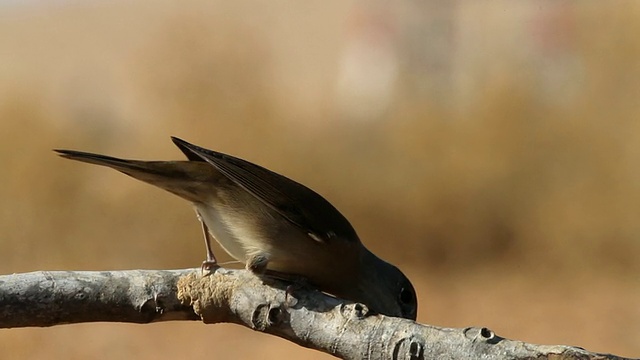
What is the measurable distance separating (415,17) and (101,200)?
782 centimetres

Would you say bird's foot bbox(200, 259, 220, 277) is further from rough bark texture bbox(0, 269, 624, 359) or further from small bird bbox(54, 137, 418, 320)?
small bird bbox(54, 137, 418, 320)

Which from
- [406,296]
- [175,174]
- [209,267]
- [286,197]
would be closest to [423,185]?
[406,296]

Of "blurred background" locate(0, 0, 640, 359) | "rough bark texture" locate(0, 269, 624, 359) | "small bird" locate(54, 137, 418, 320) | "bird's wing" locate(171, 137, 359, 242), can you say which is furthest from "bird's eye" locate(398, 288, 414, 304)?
"blurred background" locate(0, 0, 640, 359)

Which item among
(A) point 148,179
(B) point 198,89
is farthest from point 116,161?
(B) point 198,89

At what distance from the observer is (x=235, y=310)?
277cm

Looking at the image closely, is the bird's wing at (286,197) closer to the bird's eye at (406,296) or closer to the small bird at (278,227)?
the small bird at (278,227)

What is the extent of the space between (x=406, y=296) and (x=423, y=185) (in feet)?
27.3

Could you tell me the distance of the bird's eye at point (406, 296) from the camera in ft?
12.0

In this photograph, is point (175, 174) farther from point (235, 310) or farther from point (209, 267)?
point (235, 310)

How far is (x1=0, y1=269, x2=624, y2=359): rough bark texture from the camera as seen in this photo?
2.29 meters

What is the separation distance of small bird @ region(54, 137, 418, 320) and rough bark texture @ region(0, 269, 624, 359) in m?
0.51

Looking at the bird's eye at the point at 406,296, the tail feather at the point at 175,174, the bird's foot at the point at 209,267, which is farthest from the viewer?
the bird's eye at the point at 406,296

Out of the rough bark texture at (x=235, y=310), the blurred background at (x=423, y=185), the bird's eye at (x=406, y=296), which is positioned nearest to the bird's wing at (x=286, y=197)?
the bird's eye at (x=406, y=296)

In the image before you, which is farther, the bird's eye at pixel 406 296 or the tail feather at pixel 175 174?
the bird's eye at pixel 406 296
